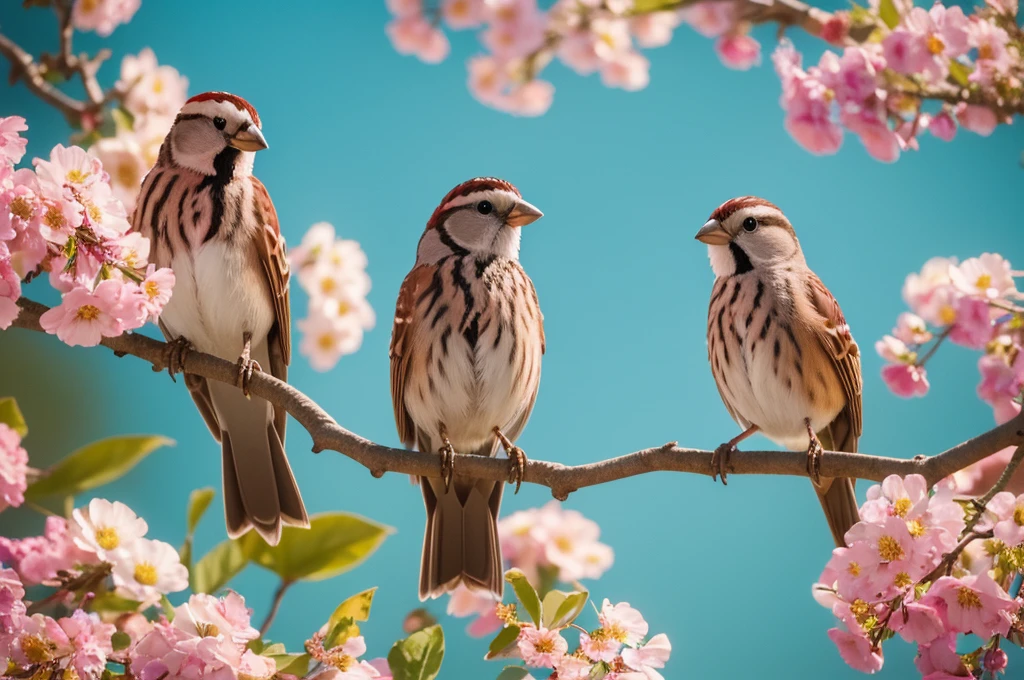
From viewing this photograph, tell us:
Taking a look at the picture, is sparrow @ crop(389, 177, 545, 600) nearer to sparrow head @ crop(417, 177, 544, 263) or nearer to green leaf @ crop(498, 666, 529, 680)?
sparrow head @ crop(417, 177, 544, 263)

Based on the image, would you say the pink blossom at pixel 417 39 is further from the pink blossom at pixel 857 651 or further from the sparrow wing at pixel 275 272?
the pink blossom at pixel 857 651

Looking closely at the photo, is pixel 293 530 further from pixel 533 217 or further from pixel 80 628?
pixel 533 217

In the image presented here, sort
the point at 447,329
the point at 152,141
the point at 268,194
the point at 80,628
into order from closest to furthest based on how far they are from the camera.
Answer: the point at 80,628, the point at 447,329, the point at 268,194, the point at 152,141

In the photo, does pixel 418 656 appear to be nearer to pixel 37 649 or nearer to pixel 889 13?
pixel 37 649

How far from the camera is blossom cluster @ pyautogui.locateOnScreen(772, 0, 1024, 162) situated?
1.88 m

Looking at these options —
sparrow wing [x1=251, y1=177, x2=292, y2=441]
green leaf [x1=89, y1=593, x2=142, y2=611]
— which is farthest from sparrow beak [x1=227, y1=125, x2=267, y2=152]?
green leaf [x1=89, y1=593, x2=142, y2=611]

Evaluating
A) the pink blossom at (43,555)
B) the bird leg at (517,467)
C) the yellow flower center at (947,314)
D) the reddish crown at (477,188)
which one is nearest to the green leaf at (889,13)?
the yellow flower center at (947,314)

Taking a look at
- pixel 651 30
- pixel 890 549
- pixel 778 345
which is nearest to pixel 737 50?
pixel 651 30

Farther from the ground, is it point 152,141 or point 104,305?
point 152,141

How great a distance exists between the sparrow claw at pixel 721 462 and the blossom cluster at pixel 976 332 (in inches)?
20.5

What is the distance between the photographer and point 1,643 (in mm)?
1525

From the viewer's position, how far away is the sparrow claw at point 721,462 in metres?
1.70

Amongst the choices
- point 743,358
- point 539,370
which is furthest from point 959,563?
Result: point 539,370

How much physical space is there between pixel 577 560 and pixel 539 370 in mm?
467
